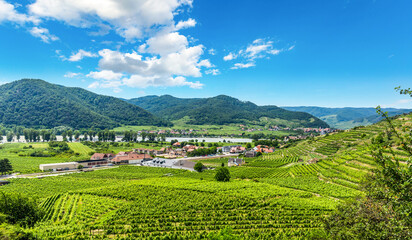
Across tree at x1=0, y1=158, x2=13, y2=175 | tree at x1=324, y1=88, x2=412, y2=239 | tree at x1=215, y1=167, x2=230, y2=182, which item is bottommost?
tree at x1=215, y1=167, x2=230, y2=182

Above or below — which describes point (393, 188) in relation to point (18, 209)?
above

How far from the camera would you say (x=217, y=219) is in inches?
995

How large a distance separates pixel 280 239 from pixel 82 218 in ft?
81.9

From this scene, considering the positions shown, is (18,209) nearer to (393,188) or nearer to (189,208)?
(189,208)

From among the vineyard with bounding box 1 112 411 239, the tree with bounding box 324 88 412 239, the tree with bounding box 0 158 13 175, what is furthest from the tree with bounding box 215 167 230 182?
the tree with bounding box 0 158 13 175

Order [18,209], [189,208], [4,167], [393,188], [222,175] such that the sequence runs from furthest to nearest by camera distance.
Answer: [4,167] < [222,175] < [189,208] < [18,209] < [393,188]

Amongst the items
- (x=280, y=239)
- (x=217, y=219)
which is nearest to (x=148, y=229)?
(x=217, y=219)

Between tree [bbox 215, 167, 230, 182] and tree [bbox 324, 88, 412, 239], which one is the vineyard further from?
tree [bbox 324, 88, 412, 239]

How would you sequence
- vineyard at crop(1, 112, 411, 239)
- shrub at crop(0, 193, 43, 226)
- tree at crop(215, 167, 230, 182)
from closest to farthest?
1. vineyard at crop(1, 112, 411, 239)
2. shrub at crop(0, 193, 43, 226)
3. tree at crop(215, 167, 230, 182)

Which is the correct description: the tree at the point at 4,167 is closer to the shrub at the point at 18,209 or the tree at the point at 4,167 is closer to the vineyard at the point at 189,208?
the vineyard at the point at 189,208

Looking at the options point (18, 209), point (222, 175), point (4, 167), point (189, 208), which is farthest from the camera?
point (4, 167)

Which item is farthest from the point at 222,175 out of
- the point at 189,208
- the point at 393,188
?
the point at 393,188

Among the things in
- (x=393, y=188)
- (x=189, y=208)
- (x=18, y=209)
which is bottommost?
(x=189, y=208)

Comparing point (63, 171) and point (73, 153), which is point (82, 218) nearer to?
point (63, 171)
